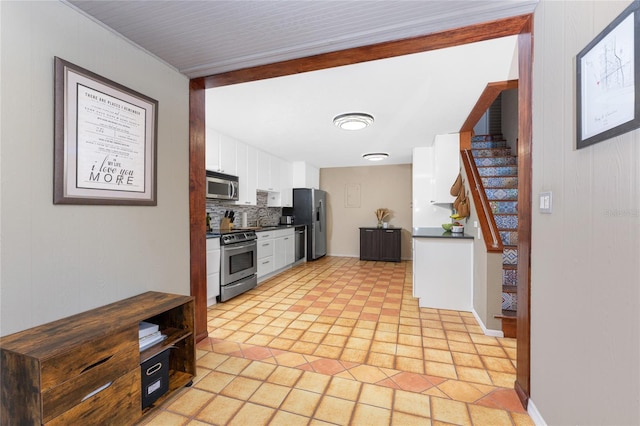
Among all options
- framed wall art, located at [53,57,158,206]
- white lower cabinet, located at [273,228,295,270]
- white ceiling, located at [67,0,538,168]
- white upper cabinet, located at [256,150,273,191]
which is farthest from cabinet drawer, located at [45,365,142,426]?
white upper cabinet, located at [256,150,273,191]

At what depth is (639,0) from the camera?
784 mm

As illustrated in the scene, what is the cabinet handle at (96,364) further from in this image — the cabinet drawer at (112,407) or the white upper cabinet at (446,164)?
the white upper cabinet at (446,164)

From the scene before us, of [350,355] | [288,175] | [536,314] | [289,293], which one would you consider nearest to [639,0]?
[536,314]

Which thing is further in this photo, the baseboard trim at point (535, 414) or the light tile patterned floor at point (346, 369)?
the light tile patterned floor at point (346, 369)

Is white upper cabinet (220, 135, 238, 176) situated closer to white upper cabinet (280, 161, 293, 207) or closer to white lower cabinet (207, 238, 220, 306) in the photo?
white lower cabinet (207, 238, 220, 306)

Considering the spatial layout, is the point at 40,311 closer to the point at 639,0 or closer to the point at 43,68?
the point at 43,68

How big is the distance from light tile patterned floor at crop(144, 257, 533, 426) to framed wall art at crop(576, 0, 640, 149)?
1.48 m

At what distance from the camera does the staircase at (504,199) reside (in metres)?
2.66

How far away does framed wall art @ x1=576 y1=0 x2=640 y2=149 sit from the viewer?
0.82 meters

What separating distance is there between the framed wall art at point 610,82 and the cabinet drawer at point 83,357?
211 cm

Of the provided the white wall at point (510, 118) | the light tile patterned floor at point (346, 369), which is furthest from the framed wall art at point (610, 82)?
the white wall at point (510, 118)

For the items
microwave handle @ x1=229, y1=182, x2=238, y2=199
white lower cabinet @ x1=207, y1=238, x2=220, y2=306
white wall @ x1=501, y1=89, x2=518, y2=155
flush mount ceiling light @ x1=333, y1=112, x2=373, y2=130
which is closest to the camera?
flush mount ceiling light @ x1=333, y1=112, x2=373, y2=130

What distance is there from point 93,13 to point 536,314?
286 cm

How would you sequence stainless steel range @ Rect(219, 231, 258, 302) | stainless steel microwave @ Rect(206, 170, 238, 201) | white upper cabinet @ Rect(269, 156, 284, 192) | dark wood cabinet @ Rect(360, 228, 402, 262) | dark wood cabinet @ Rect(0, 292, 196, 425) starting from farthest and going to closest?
dark wood cabinet @ Rect(360, 228, 402, 262)
white upper cabinet @ Rect(269, 156, 284, 192)
stainless steel microwave @ Rect(206, 170, 238, 201)
stainless steel range @ Rect(219, 231, 258, 302)
dark wood cabinet @ Rect(0, 292, 196, 425)
